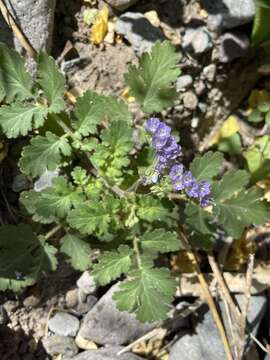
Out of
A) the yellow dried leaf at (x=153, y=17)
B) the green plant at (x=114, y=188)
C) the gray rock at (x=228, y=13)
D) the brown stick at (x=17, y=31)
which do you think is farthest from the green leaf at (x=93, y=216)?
the gray rock at (x=228, y=13)

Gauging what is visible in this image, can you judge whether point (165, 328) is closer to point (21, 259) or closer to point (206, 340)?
point (206, 340)

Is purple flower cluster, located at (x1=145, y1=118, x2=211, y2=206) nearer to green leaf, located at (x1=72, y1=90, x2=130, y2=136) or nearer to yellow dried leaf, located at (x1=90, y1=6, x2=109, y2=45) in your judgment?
green leaf, located at (x1=72, y1=90, x2=130, y2=136)

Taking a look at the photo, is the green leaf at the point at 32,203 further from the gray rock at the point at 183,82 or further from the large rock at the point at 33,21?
the gray rock at the point at 183,82

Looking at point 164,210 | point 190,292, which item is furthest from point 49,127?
point 190,292

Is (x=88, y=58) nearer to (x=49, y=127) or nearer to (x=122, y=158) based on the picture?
(x=49, y=127)

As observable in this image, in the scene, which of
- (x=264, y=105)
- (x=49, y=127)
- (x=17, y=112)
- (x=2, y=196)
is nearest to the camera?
(x=17, y=112)

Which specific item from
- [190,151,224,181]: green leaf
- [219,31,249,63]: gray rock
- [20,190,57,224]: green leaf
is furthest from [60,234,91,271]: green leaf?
[219,31,249,63]: gray rock
